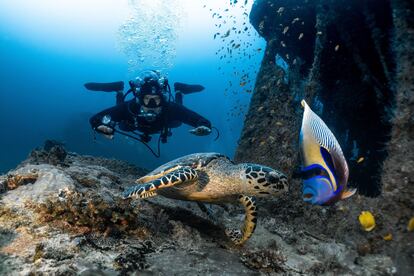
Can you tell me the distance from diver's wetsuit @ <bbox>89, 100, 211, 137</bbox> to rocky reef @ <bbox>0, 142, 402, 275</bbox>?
309cm

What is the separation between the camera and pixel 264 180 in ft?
12.0

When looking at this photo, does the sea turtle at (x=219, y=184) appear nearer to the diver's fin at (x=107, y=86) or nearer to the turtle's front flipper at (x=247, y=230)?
the turtle's front flipper at (x=247, y=230)

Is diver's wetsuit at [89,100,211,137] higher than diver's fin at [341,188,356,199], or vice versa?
diver's fin at [341,188,356,199]

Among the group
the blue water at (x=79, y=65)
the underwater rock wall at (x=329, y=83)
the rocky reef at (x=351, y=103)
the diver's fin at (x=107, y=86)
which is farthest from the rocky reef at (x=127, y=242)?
the blue water at (x=79, y=65)

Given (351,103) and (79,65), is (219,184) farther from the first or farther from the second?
(79,65)

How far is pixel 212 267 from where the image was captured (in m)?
2.62

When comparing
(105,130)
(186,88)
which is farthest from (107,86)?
(105,130)

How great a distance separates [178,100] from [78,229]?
23.4 ft

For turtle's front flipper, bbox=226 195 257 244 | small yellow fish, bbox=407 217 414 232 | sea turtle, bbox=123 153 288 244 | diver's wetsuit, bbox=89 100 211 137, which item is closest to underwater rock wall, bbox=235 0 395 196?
diver's wetsuit, bbox=89 100 211 137

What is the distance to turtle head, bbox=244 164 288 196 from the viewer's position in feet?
12.0

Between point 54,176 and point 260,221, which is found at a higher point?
point 54,176

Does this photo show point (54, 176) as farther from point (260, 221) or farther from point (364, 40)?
point (364, 40)

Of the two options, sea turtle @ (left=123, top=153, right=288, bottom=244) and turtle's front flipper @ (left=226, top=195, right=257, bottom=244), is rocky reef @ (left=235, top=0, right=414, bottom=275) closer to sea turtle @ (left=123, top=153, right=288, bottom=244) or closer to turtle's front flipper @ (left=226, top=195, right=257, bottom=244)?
sea turtle @ (left=123, top=153, right=288, bottom=244)

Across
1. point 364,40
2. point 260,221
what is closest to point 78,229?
point 260,221
